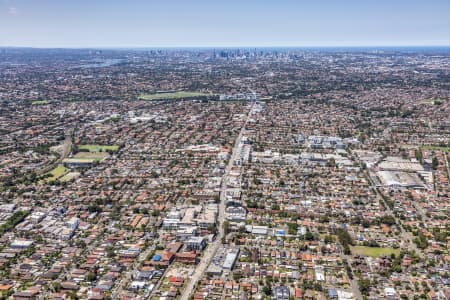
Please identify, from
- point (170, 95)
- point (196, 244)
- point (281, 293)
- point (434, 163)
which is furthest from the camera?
point (170, 95)

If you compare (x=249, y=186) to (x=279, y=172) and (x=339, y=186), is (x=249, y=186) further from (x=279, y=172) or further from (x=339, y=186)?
(x=339, y=186)

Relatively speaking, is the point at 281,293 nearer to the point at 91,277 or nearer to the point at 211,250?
the point at 211,250

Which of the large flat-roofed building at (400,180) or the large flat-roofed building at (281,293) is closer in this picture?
the large flat-roofed building at (281,293)

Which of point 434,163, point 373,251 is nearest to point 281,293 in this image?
point 373,251

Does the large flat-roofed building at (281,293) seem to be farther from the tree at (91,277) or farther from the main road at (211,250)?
the tree at (91,277)

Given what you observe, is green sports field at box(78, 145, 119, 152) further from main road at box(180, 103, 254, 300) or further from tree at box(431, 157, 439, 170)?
tree at box(431, 157, 439, 170)

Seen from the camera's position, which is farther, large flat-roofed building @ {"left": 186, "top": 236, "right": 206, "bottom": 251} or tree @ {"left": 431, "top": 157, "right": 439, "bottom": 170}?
tree @ {"left": 431, "top": 157, "right": 439, "bottom": 170}

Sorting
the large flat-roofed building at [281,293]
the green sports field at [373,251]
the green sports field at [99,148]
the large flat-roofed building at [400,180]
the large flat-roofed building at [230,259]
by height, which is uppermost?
the large flat-roofed building at [400,180]

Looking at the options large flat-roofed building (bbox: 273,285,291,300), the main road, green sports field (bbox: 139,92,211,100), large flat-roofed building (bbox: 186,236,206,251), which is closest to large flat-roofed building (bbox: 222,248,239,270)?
the main road

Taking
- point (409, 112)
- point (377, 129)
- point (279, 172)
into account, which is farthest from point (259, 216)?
point (409, 112)

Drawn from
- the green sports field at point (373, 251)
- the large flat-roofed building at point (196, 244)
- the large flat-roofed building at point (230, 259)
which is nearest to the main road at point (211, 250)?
the large flat-roofed building at point (196, 244)

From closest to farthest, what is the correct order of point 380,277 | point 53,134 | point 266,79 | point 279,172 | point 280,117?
point 380,277 → point 279,172 → point 53,134 → point 280,117 → point 266,79
